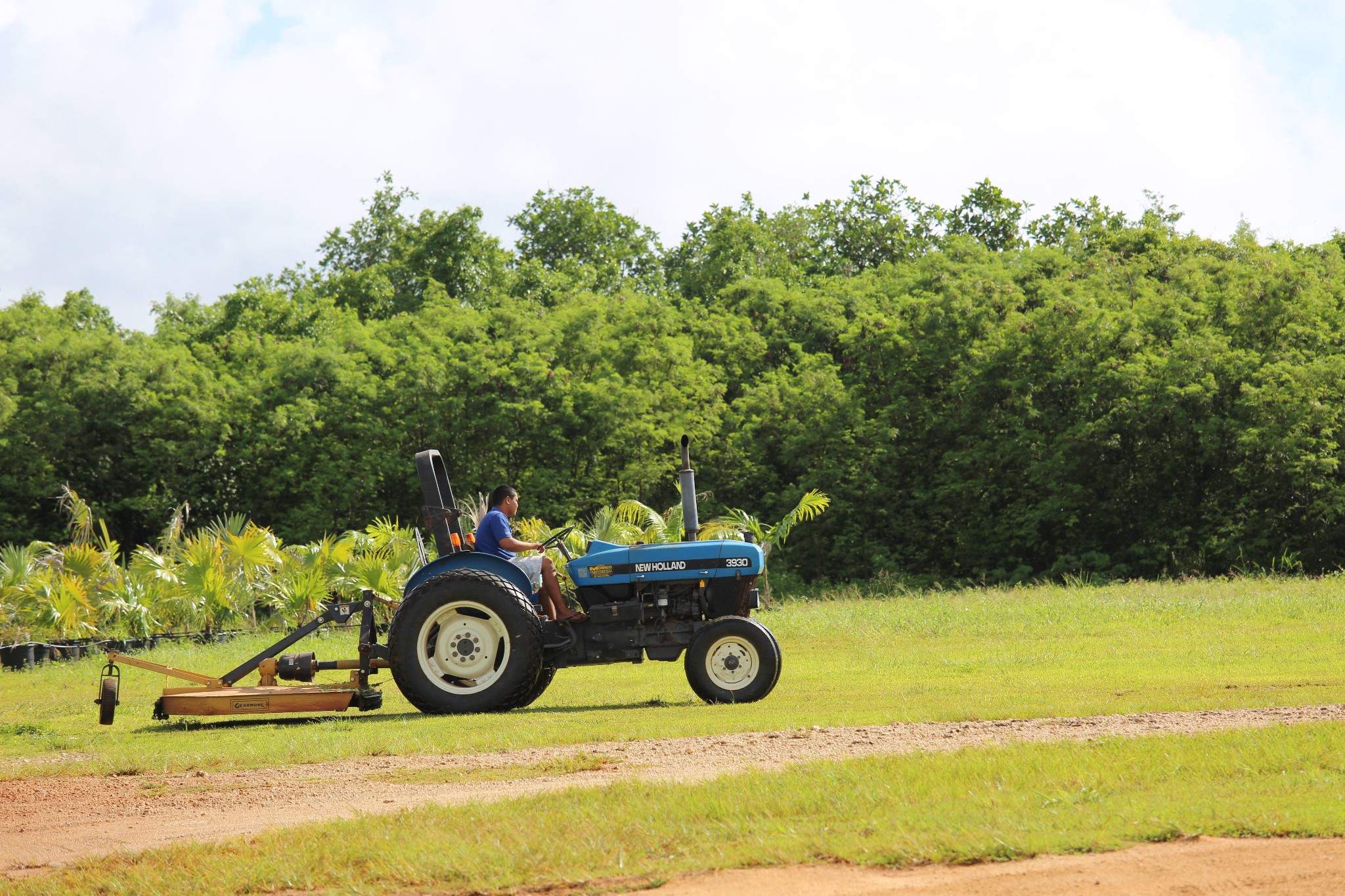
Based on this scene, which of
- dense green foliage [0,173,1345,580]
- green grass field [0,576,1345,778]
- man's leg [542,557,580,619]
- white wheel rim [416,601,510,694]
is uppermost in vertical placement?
dense green foliage [0,173,1345,580]

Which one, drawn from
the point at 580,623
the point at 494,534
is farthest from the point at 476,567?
the point at 580,623

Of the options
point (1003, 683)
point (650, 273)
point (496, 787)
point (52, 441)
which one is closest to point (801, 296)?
point (650, 273)

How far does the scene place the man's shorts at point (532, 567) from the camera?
1119cm

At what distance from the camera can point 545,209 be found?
50625 mm

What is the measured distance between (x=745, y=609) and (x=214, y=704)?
445 cm

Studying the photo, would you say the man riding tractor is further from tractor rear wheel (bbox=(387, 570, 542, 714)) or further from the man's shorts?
tractor rear wheel (bbox=(387, 570, 542, 714))

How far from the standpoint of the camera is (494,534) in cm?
1126

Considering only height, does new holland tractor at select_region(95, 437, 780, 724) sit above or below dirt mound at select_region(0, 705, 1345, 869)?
above

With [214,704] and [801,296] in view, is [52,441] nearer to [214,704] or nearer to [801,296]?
[801,296]

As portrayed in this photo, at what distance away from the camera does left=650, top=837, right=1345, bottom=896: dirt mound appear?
4.82 metres

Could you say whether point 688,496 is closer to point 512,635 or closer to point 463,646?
point 512,635

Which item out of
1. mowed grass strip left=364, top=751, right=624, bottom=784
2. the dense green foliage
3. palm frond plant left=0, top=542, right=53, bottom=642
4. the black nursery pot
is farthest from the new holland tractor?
the dense green foliage

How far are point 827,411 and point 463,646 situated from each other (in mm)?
26160

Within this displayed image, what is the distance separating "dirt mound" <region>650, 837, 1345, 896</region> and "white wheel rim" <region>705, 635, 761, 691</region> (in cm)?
539
